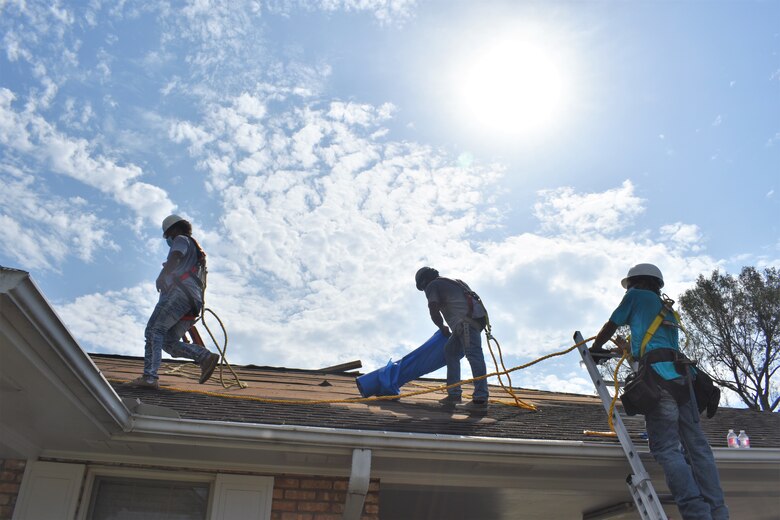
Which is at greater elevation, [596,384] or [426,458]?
[596,384]

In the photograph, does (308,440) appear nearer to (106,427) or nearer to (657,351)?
(106,427)

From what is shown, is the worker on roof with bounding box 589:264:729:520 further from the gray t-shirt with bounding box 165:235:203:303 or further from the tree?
the tree

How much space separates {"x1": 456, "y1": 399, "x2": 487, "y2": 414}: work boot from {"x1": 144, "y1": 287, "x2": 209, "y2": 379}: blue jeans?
7.70 ft

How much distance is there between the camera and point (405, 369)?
6340 millimetres

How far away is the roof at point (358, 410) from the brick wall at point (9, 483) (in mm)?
926

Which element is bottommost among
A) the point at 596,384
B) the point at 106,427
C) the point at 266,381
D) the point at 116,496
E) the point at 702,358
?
the point at 116,496

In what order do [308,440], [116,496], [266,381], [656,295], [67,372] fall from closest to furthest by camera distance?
[67,372] < [308,440] < [116,496] < [656,295] < [266,381]

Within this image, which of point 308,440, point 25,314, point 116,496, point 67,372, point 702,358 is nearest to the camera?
point 25,314

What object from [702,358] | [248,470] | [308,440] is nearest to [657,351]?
[308,440]

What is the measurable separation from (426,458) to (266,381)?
2755 millimetres

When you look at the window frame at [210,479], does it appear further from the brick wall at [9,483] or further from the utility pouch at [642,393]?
the utility pouch at [642,393]

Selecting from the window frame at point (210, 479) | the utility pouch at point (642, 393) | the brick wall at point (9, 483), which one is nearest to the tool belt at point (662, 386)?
the utility pouch at point (642, 393)

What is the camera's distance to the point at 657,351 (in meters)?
4.52

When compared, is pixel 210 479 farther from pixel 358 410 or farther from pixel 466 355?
pixel 466 355
